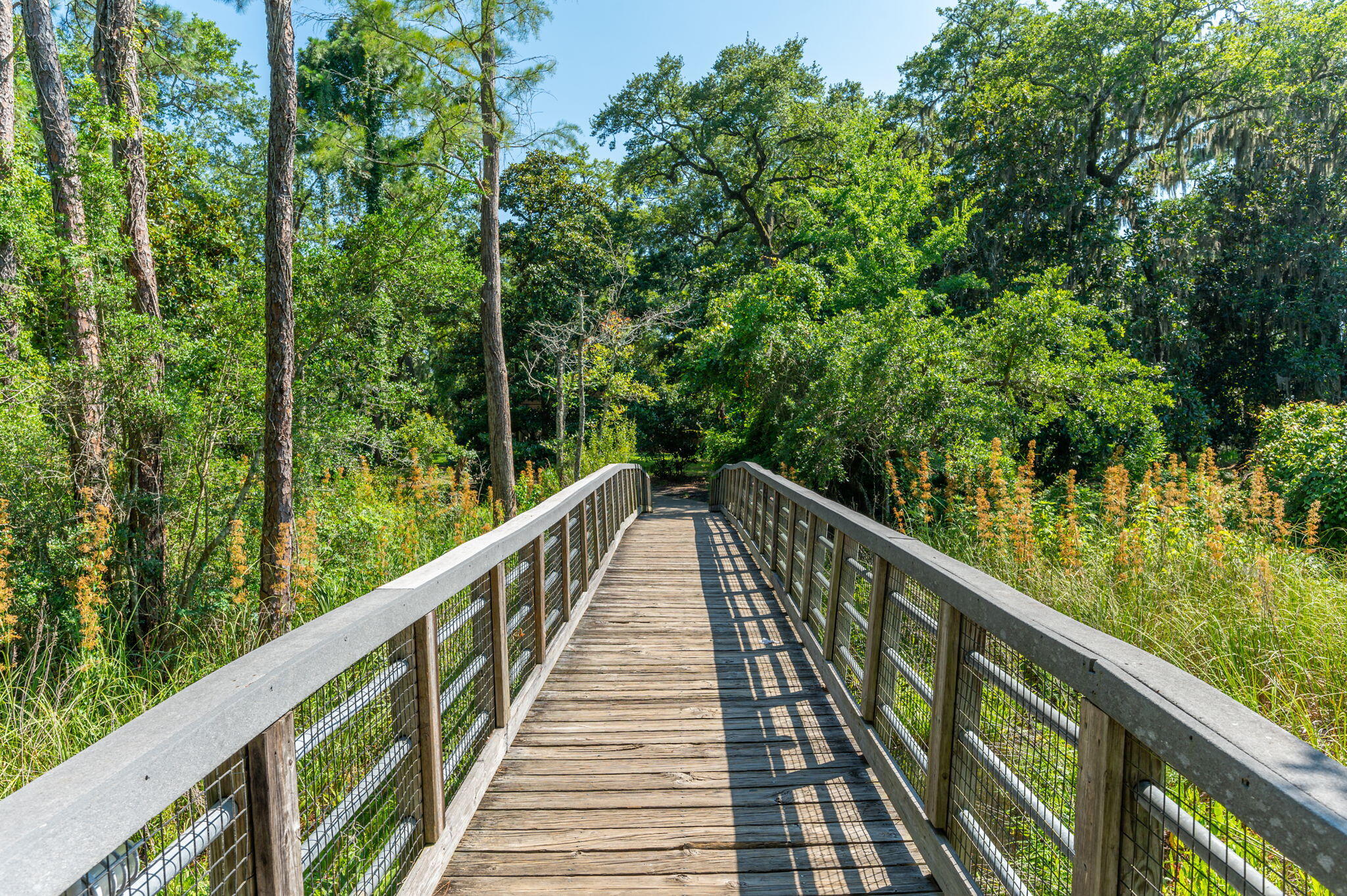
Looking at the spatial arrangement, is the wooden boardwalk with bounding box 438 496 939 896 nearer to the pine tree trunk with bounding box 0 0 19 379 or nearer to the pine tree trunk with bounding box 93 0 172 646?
the pine tree trunk with bounding box 93 0 172 646

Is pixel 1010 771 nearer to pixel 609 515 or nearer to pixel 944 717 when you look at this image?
pixel 944 717

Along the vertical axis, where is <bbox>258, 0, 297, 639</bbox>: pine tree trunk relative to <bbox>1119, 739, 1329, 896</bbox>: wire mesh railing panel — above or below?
above

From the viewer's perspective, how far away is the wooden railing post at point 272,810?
147cm

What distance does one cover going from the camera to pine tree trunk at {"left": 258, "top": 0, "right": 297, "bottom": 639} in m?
6.21

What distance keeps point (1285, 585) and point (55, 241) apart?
31.3 feet

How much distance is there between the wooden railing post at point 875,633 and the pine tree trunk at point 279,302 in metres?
5.10

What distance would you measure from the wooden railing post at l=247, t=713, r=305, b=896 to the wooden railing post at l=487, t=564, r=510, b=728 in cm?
150

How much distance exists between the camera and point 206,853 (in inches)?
56.5

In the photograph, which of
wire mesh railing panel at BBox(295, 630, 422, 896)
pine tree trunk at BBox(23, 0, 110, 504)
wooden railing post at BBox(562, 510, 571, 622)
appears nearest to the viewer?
wire mesh railing panel at BBox(295, 630, 422, 896)

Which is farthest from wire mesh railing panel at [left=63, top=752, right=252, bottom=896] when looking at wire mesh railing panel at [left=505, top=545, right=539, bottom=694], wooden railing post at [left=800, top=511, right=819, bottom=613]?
wooden railing post at [left=800, top=511, right=819, bottom=613]

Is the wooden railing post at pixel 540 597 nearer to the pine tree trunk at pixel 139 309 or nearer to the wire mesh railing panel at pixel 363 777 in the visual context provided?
the wire mesh railing panel at pixel 363 777

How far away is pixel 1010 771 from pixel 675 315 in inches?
818

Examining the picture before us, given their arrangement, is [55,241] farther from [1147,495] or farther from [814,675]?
[1147,495]

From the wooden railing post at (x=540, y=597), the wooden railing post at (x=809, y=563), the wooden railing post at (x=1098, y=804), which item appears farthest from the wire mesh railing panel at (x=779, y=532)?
the wooden railing post at (x=1098, y=804)
